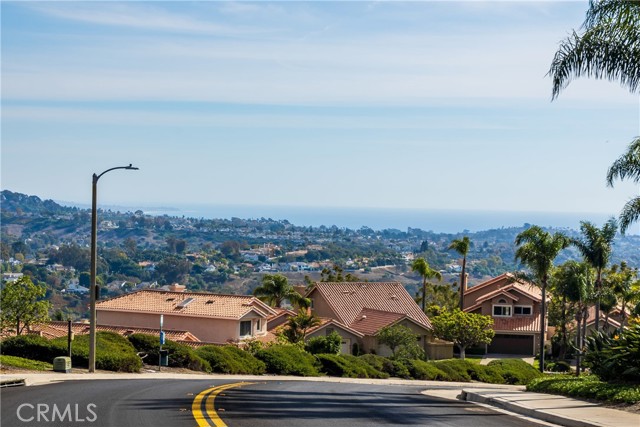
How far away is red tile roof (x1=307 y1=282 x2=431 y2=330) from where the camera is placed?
2746 inches

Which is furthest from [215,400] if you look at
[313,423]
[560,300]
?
[560,300]

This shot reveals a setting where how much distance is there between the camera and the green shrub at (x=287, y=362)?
1497 inches

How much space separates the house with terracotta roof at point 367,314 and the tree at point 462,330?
68 cm

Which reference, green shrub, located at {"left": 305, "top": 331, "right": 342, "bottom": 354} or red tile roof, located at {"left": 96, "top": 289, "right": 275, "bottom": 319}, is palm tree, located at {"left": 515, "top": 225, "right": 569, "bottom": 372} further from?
red tile roof, located at {"left": 96, "top": 289, "right": 275, "bottom": 319}

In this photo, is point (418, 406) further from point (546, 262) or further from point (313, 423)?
point (546, 262)

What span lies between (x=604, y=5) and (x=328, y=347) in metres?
35.6

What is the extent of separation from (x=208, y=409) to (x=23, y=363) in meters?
12.3

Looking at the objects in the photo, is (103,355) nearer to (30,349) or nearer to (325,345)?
(30,349)

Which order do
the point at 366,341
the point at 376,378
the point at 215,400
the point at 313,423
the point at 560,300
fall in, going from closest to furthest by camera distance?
the point at 313,423, the point at 215,400, the point at 376,378, the point at 366,341, the point at 560,300

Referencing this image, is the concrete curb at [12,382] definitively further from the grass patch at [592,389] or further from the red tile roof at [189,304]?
the red tile roof at [189,304]

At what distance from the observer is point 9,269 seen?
170625 millimetres

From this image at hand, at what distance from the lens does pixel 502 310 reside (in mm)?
76625

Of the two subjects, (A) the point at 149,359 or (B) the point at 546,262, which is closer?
(A) the point at 149,359

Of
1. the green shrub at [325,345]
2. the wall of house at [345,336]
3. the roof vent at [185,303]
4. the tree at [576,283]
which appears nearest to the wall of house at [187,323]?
the roof vent at [185,303]
